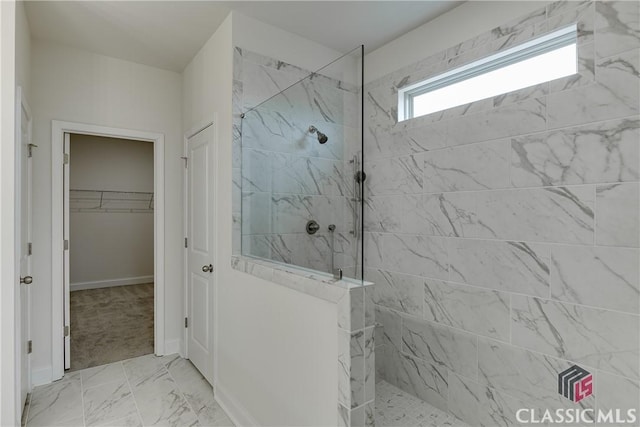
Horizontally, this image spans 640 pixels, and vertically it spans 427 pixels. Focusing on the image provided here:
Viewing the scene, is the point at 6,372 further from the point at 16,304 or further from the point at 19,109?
the point at 19,109

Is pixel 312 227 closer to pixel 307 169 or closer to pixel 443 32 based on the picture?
pixel 307 169

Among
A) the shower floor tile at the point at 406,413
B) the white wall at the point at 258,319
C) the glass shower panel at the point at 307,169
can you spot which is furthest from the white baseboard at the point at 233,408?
the glass shower panel at the point at 307,169

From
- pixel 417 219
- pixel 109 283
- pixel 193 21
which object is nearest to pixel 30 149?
pixel 193 21

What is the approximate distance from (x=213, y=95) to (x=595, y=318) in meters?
2.81

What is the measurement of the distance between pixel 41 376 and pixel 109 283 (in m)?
3.53

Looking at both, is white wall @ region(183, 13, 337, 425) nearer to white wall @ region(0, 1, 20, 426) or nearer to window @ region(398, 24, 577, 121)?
window @ region(398, 24, 577, 121)

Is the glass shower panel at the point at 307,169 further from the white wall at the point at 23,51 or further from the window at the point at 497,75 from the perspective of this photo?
the white wall at the point at 23,51

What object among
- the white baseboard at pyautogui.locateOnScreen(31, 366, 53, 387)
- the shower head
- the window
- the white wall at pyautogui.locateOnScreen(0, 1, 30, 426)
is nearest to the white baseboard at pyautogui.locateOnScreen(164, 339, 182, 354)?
the white baseboard at pyautogui.locateOnScreen(31, 366, 53, 387)

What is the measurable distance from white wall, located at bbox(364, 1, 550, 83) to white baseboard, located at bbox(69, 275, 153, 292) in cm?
543

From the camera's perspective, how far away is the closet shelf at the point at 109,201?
552 centimetres

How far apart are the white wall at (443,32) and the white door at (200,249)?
5.02 ft

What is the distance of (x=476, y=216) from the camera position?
2123 mm

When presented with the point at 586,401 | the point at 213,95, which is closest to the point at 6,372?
the point at 213,95

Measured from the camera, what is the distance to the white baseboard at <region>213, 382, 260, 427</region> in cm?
206
